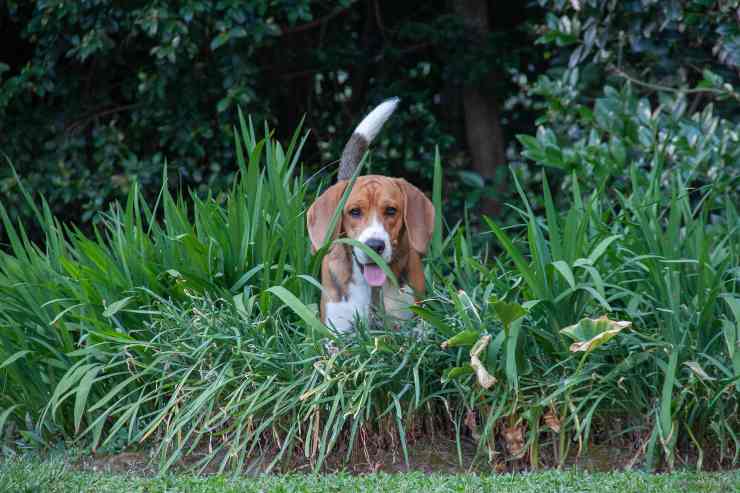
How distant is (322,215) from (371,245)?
0.33 m

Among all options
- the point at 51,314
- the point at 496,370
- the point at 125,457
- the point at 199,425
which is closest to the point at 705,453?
the point at 496,370

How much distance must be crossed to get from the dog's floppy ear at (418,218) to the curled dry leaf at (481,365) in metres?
0.84

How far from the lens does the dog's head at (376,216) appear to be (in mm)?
4582

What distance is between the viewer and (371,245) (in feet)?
14.6

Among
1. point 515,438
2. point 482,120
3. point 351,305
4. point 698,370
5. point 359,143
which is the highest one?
point 359,143

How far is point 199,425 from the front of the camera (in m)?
4.31

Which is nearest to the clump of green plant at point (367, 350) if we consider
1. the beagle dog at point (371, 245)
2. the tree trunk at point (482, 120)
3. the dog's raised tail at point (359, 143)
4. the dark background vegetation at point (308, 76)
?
the beagle dog at point (371, 245)

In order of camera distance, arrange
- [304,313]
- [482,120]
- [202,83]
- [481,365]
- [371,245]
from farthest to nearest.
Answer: [482,120] < [202,83] < [371,245] < [304,313] < [481,365]

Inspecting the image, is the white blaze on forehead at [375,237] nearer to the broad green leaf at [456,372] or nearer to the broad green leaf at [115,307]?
the broad green leaf at [456,372]

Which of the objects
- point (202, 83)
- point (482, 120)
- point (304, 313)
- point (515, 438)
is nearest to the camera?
point (515, 438)

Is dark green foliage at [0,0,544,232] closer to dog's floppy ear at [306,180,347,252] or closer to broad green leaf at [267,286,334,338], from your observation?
dog's floppy ear at [306,180,347,252]

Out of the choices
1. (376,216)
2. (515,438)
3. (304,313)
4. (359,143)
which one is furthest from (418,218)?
(515,438)

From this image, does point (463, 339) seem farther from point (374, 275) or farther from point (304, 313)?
point (374, 275)

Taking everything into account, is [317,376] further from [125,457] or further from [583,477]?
[583,477]
